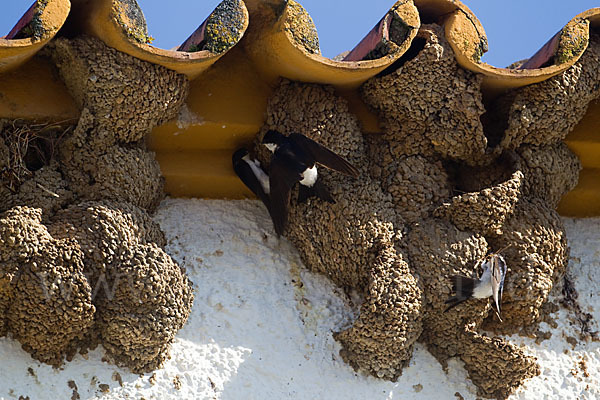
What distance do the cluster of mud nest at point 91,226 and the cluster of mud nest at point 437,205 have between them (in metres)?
0.77

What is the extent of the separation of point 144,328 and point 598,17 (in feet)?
9.95

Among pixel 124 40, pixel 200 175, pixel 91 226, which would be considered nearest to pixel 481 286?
pixel 200 175

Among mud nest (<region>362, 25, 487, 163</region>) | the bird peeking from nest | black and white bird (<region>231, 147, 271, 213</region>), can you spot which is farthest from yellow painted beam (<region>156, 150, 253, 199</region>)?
the bird peeking from nest

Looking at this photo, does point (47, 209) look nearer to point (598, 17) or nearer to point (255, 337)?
point (255, 337)

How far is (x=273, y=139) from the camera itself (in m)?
5.34

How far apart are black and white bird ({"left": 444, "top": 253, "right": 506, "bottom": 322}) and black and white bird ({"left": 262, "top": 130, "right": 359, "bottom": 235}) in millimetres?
786

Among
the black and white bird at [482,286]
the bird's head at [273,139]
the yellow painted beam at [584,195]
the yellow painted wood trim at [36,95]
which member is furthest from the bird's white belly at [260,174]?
the yellow painted beam at [584,195]

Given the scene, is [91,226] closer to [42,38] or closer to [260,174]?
[42,38]

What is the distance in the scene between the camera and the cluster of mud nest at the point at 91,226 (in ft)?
15.2

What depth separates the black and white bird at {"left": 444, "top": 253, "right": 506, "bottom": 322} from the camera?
5215 millimetres

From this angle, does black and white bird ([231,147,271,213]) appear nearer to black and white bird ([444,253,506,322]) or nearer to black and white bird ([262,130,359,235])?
black and white bird ([262,130,359,235])

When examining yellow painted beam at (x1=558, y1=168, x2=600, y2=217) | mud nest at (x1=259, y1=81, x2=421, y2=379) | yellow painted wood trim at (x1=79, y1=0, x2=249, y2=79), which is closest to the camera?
yellow painted wood trim at (x1=79, y1=0, x2=249, y2=79)

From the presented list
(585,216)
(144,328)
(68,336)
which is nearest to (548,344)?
(585,216)

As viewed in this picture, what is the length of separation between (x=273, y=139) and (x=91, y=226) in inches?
43.4
